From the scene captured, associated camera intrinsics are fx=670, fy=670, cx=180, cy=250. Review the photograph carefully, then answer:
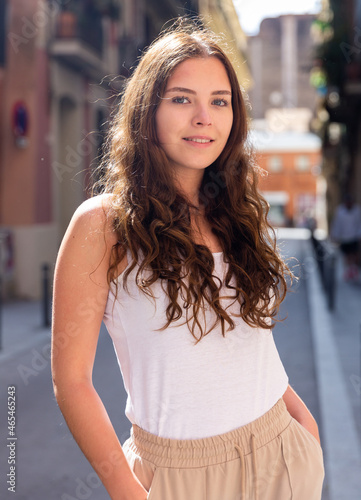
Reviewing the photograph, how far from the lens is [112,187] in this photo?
1.61 metres

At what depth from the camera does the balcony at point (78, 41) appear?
12.2m

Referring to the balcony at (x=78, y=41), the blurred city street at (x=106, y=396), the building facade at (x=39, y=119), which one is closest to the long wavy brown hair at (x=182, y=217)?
the blurred city street at (x=106, y=396)

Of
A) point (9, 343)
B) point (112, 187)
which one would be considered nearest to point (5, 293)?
point (9, 343)

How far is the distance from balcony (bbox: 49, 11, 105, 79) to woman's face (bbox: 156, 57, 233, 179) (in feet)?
36.6

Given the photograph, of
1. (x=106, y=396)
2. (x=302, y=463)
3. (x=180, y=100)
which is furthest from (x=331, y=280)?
(x=180, y=100)

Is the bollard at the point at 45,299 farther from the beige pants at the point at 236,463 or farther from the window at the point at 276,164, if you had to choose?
the window at the point at 276,164

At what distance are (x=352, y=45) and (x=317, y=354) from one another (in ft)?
36.0

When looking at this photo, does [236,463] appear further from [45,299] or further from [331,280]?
[331,280]

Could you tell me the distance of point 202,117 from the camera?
4.97 feet

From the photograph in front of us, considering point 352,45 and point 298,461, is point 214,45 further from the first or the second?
point 352,45

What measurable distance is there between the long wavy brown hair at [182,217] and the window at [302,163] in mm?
51015

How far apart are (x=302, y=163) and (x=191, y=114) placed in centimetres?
5147

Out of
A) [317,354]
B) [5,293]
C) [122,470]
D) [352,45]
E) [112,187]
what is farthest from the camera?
[352,45]

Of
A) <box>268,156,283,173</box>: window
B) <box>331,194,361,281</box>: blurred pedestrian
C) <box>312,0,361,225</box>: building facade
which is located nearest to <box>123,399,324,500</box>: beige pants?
<box>331,194,361,281</box>: blurred pedestrian
